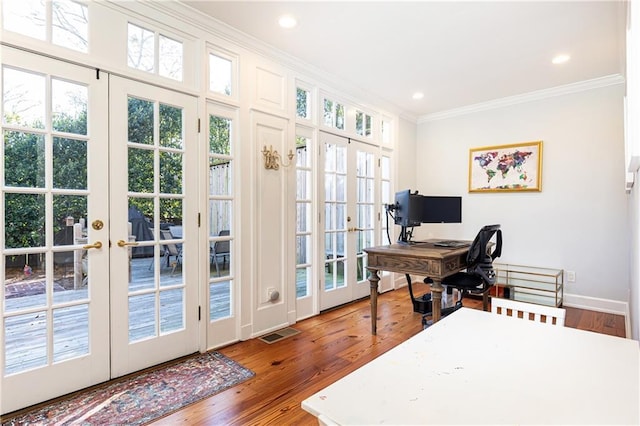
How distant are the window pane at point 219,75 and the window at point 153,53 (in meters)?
0.26

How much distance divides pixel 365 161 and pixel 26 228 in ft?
11.2

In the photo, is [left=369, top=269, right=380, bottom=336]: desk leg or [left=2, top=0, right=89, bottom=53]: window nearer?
[left=2, top=0, right=89, bottom=53]: window

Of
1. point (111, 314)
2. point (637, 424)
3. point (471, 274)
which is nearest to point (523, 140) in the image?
point (471, 274)

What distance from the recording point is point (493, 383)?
2.91 feet

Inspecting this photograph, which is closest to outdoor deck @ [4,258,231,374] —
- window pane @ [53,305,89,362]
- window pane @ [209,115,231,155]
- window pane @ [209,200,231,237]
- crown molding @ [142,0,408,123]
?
window pane @ [53,305,89,362]

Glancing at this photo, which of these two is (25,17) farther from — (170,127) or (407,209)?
(407,209)

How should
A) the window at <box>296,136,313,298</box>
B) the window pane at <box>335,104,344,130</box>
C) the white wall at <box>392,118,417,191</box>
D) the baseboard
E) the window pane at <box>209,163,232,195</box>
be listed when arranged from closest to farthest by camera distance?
the window pane at <box>209,163,232,195</box>
the window at <box>296,136,313,298</box>
the baseboard
the window pane at <box>335,104,344,130</box>
the white wall at <box>392,118,417,191</box>

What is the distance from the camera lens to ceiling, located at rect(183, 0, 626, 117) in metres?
2.44

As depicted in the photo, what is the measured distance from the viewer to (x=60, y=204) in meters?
2.01

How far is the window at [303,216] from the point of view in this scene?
346 centimetres

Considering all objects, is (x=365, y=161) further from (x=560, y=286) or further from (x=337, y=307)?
(x=560, y=286)

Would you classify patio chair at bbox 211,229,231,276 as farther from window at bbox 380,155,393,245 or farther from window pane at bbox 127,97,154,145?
window at bbox 380,155,393,245

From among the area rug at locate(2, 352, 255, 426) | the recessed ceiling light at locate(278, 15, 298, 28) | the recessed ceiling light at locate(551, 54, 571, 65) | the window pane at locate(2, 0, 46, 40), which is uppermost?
the recessed ceiling light at locate(278, 15, 298, 28)

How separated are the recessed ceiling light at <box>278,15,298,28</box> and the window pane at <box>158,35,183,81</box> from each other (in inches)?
31.6
